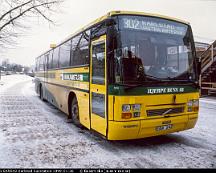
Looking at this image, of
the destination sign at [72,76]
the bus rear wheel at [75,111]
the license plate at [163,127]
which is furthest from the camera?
the bus rear wheel at [75,111]

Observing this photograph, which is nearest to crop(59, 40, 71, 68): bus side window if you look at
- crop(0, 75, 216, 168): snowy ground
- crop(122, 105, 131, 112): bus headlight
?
crop(0, 75, 216, 168): snowy ground

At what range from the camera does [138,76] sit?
525 centimetres

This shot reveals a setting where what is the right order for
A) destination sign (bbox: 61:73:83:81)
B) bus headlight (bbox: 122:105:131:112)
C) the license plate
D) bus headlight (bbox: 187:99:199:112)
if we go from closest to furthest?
bus headlight (bbox: 122:105:131:112), the license plate, bus headlight (bbox: 187:99:199:112), destination sign (bbox: 61:73:83:81)

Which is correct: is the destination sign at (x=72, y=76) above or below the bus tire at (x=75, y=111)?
above

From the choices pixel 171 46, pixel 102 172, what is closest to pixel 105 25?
pixel 171 46

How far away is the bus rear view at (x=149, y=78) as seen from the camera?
517 centimetres

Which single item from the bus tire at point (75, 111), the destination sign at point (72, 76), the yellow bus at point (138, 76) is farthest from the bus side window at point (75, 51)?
the bus tire at point (75, 111)

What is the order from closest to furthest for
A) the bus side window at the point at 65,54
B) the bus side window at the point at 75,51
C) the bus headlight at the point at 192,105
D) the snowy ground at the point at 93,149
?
the snowy ground at the point at 93,149 < the bus headlight at the point at 192,105 < the bus side window at the point at 75,51 < the bus side window at the point at 65,54

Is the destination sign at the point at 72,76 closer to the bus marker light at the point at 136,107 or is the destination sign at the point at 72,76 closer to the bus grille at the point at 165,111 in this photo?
the bus marker light at the point at 136,107

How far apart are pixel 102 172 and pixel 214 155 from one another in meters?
2.52

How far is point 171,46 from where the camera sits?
5.88 meters

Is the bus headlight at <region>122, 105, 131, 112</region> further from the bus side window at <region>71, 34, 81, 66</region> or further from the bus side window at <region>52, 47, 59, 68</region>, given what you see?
the bus side window at <region>52, 47, 59, 68</region>

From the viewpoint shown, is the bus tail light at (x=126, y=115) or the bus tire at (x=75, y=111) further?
the bus tire at (x=75, y=111)

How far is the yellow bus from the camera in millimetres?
5188
